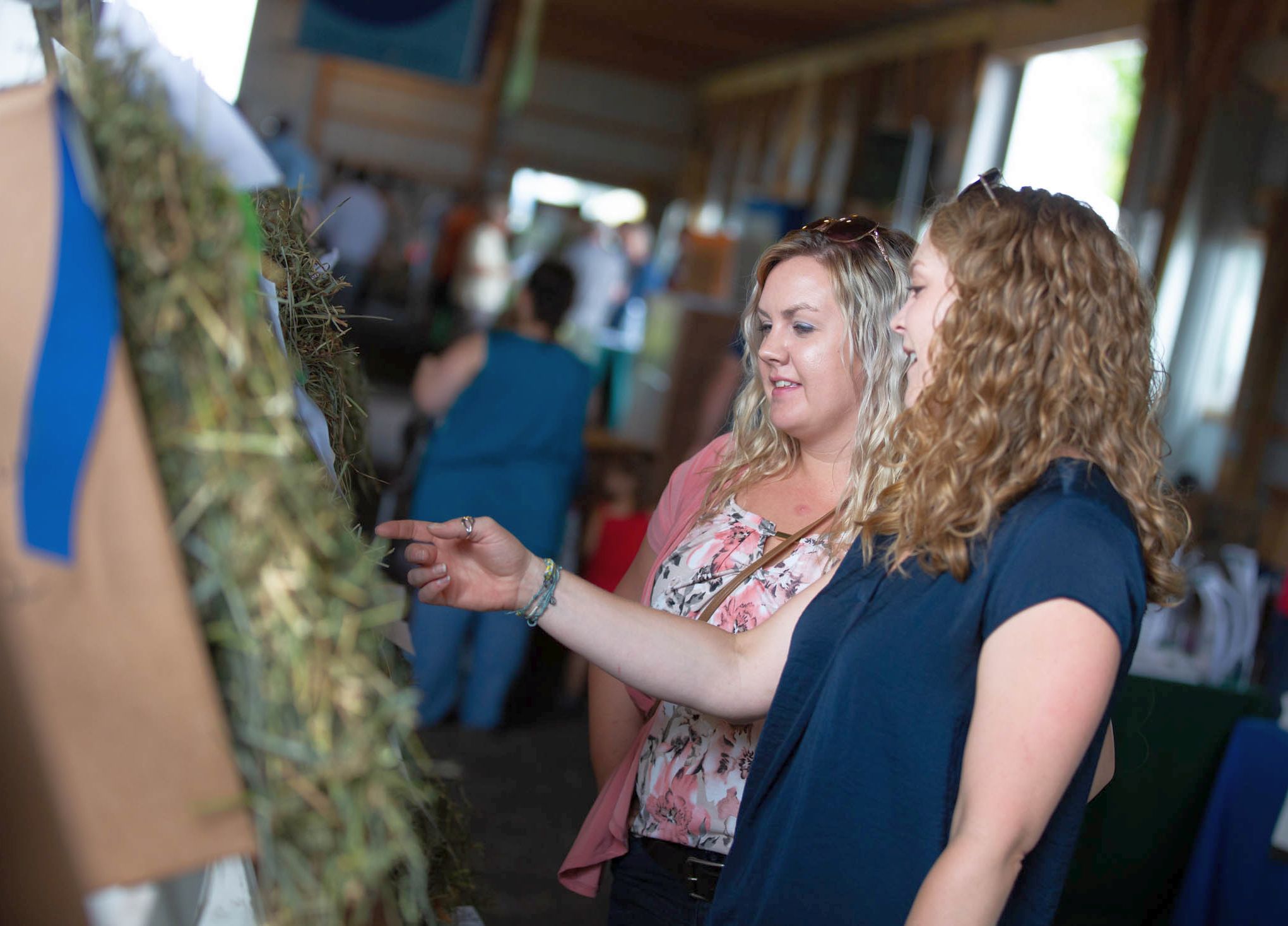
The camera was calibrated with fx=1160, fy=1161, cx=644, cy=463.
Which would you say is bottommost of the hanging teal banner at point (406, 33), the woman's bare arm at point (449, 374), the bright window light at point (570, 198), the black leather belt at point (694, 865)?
the black leather belt at point (694, 865)

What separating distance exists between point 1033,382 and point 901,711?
0.32 m

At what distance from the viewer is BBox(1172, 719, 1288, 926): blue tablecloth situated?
258cm

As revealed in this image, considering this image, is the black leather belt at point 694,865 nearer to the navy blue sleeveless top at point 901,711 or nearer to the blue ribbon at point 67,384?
the navy blue sleeveless top at point 901,711

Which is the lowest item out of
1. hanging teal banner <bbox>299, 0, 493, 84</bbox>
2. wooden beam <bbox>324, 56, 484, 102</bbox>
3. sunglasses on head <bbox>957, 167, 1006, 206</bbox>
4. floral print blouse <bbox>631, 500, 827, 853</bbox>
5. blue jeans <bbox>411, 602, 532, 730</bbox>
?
blue jeans <bbox>411, 602, 532, 730</bbox>

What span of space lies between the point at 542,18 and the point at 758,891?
11832 millimetres

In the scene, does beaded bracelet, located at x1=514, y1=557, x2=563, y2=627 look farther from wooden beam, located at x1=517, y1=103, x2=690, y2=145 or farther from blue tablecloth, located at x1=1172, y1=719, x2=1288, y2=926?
wooden beam, located at x1=517, y1=103, x2=690, y2=145

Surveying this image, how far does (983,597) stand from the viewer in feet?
3.29

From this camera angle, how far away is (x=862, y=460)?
5.33 feet

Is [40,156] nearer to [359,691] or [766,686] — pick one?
[359,691]

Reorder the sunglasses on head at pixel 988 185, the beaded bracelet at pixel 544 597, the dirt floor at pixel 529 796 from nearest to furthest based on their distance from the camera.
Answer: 1. the sunglasses on head at pixel 988 185
2. the beaded bracelet at pixel 544 597
3. the dirt floor at pixel 529 796

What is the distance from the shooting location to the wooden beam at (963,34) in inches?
282

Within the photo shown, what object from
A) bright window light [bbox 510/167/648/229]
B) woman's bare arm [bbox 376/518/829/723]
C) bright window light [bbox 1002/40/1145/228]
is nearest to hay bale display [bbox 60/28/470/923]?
woman's bare arm [bbox 376/518/829/723]

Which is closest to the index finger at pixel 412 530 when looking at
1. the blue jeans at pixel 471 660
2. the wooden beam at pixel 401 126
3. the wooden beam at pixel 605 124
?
the blue jeans at pixel 471 660

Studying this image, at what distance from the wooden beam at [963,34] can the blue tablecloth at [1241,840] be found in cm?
519
